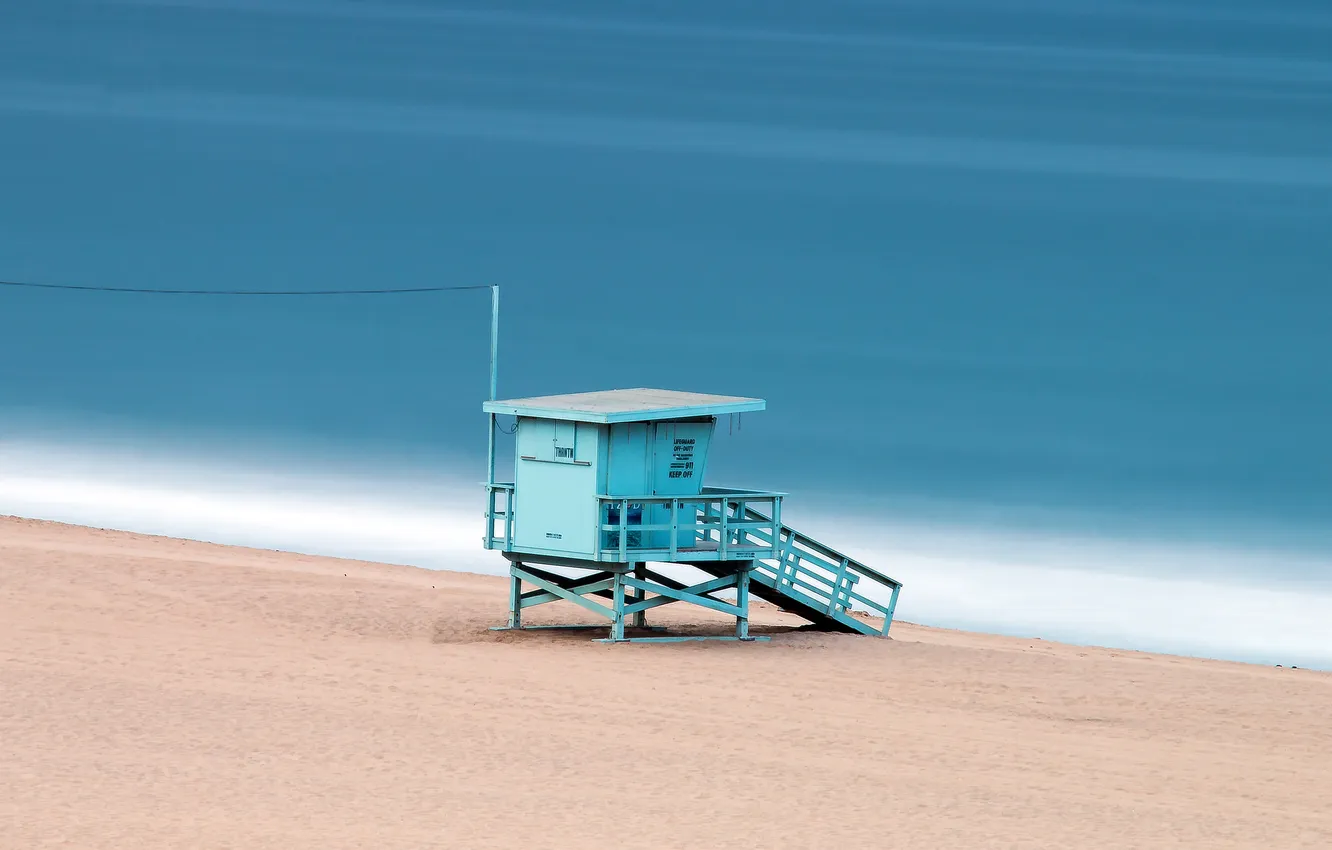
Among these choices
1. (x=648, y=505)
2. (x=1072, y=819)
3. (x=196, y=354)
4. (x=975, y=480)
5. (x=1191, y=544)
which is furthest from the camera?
(x=196, y=354)

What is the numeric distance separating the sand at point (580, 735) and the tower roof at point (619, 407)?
2806 millimetres

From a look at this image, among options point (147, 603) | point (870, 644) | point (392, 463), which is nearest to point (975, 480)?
point (392, 463)

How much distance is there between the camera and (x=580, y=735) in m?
19.9

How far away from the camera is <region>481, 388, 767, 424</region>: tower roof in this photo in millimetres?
24156

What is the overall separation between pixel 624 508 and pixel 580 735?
15.7 ft

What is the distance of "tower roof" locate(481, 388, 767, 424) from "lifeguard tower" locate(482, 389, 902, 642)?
0.8 inches

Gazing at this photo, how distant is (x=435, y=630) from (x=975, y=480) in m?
29.1

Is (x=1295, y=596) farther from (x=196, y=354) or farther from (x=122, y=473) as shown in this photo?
(x=196, y=354)

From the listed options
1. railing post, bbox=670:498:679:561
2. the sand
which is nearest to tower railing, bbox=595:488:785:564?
railing post, bbox=670:498:679:561

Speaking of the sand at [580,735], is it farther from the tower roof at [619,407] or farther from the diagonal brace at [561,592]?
the tower roof at [619,407]

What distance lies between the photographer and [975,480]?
53250 mm

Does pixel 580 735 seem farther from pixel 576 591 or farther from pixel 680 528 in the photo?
Result: pixel 576 591

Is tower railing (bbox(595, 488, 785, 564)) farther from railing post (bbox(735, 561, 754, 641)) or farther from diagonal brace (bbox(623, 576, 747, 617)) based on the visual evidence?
diagonal brace (bbox(623, 576, 747, 617))

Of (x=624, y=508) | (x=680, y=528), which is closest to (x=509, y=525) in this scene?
(x=624, y=508)
